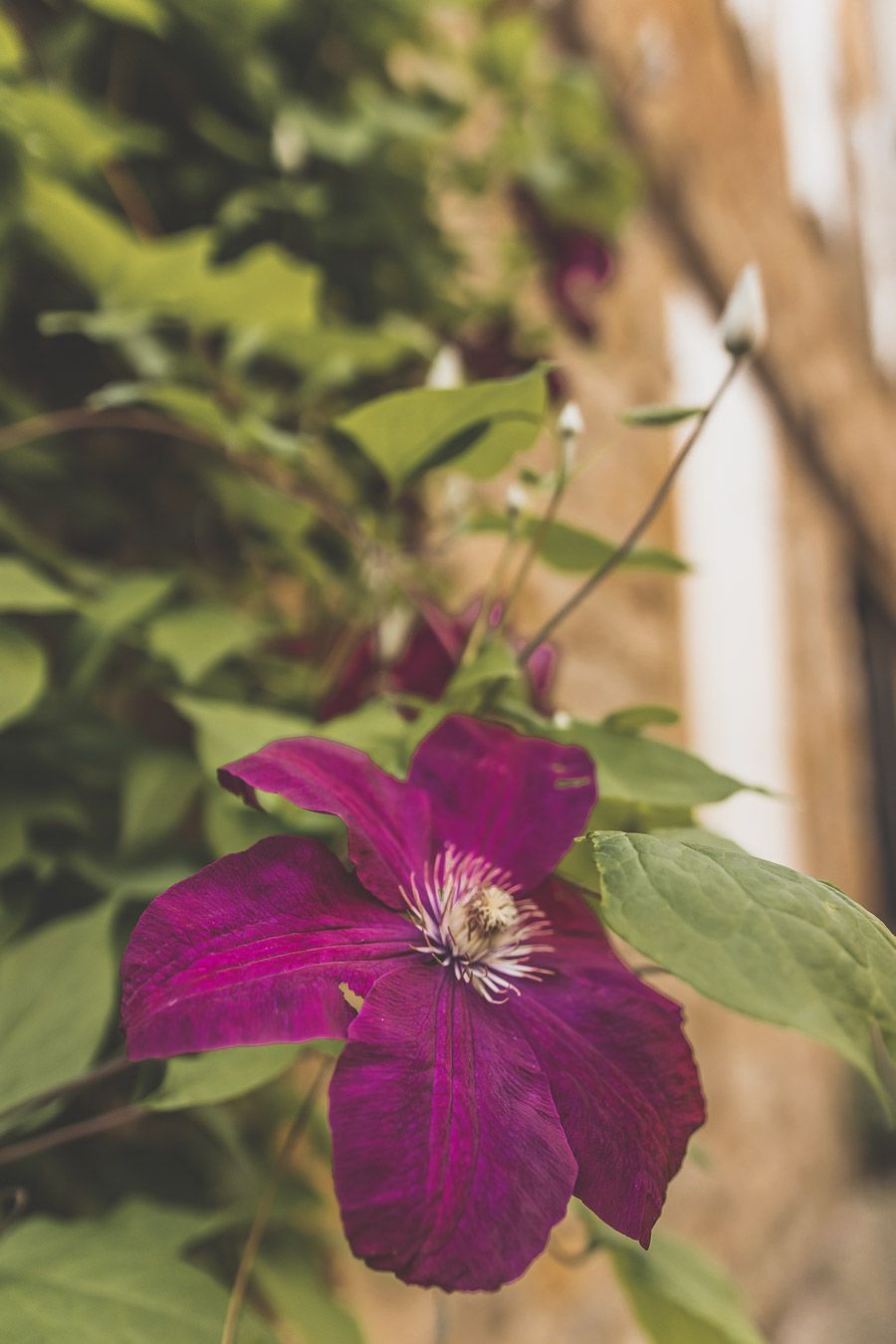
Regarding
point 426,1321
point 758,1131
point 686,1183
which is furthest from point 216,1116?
point 758,1131

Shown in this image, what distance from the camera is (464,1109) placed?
26 cm

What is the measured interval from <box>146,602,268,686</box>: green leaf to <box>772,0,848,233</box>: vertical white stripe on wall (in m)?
3.11

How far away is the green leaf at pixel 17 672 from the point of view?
17.3 inches

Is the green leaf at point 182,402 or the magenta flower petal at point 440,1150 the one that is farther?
the green leaf at point 182,402

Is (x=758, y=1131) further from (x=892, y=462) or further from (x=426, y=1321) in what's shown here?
(x=892, y=462)

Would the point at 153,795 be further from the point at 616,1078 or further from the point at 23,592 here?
the point at 616,1078

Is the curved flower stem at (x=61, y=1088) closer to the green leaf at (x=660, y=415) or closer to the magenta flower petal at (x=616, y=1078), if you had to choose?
the magenta flower petal at (x=616, y=1078)

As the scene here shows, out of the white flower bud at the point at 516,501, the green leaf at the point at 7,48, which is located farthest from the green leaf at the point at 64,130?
the white flower bud at the point at 516,501

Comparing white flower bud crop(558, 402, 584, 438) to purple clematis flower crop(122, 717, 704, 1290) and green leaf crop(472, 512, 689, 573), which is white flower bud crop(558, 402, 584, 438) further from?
purple clematis flower crop(122, 717, 704, 1290)

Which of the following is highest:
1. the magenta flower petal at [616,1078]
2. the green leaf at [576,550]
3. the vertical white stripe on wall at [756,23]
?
the vertical white stripe on wall at [756,23]

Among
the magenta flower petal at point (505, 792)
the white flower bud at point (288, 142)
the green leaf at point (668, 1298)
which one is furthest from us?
the white flower bud at point (288, 142)

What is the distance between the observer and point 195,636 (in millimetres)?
579

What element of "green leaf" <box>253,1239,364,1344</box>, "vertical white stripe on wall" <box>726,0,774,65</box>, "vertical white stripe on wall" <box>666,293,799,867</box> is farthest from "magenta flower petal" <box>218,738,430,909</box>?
"vertical white stripe on wall" <box>726,0,774,65</box>

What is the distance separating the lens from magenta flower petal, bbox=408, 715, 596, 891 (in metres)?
0.33
